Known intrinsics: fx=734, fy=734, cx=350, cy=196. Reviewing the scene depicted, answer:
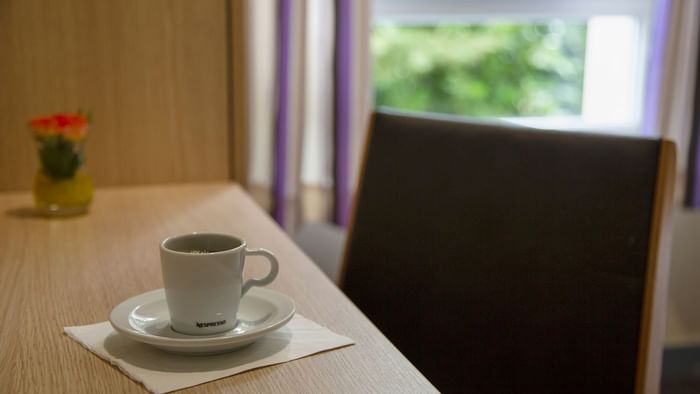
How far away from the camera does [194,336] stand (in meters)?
0.66

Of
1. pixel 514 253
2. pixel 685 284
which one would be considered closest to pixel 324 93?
pixel 514 253

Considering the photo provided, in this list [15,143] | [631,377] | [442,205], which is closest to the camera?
[631,377]

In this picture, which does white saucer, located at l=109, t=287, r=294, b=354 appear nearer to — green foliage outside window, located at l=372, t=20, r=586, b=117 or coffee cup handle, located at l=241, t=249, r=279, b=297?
coffee cup handle, located at l=241, t=249, r=279, b=297

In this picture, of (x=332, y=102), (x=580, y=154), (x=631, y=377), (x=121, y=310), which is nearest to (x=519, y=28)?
(x=332, y=102)

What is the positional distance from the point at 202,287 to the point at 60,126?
0.62 m

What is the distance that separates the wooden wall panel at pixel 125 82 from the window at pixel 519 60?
76cm

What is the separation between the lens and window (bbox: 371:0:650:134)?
6.84ft

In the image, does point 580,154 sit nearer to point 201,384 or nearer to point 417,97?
point 201,384

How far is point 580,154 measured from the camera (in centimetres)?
89

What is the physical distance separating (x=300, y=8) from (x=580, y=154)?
931mm

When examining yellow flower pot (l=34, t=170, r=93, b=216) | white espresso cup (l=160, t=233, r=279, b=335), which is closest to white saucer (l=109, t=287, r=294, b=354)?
white espresso cup (l=160, t=233, r=279, b=335)

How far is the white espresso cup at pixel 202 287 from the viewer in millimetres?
638

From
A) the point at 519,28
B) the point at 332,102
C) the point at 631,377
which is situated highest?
the point at 519,28

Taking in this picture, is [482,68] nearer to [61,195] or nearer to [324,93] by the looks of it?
[324,93]
